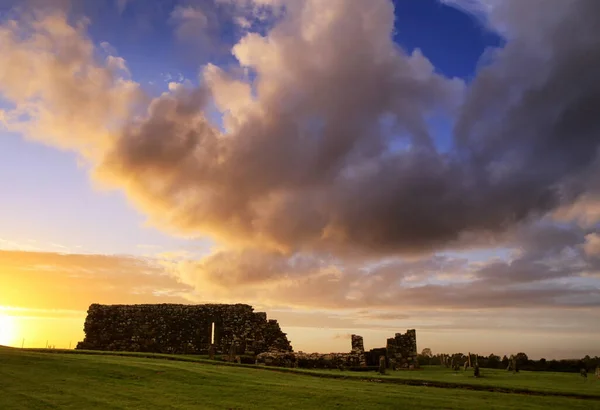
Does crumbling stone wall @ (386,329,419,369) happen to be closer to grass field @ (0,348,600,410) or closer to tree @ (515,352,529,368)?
tree @ (515,352,529,368)

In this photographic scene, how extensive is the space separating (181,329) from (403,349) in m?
22.7

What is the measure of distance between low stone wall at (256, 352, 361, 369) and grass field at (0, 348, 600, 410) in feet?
41.9

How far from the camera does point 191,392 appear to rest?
23.0 m

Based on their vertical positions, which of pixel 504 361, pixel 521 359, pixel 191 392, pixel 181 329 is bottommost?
pixel 191 392

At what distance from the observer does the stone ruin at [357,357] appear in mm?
42156

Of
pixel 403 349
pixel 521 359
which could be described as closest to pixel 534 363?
pixel 521 359

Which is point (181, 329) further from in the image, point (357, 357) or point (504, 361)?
point (504, 361)

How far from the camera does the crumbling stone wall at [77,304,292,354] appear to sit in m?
52.5

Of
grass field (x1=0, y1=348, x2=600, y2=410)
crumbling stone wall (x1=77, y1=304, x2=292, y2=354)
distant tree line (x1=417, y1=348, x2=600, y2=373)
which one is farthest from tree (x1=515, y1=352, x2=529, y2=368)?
grass field (x1=0, y1=348, x2=600, y2=410)

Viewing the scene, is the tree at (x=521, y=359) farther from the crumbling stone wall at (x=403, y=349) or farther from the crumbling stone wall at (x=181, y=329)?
the crumbling stone wall at (x=181, y=329)

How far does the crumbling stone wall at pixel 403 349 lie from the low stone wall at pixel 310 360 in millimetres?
8161

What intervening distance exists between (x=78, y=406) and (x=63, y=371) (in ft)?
25.5

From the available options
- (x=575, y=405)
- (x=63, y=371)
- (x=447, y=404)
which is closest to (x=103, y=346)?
(x=63, y=371)

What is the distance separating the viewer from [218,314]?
53.7m
